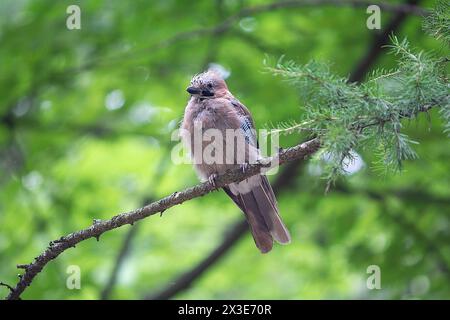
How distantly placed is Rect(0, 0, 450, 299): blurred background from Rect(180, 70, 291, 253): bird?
4.49 ft

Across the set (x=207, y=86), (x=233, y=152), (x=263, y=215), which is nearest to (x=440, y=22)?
(x=233, y=152)

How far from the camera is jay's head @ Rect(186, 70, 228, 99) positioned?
627cm

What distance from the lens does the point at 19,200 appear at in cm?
877

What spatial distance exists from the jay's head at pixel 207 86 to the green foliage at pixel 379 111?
2752mm

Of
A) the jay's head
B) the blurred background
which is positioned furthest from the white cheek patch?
the blurred background

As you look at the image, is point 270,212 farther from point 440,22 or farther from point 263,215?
point 440,22

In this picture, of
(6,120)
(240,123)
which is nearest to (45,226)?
(6,120)

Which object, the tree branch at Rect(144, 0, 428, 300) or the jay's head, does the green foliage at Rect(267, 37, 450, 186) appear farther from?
the tree branch at Rect(144, 0, 428, 300)

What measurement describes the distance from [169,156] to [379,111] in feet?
17.3

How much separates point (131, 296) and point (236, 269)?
2.11m

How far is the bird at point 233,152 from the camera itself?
19.2 feet
